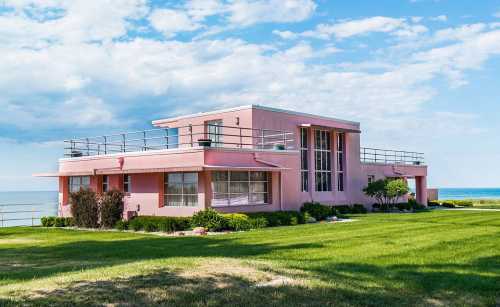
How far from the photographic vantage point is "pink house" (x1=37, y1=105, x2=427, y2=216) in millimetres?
25062

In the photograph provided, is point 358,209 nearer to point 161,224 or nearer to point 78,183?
point 161,224

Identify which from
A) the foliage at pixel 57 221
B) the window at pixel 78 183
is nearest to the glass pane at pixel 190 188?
the foliage at pixel 57 221

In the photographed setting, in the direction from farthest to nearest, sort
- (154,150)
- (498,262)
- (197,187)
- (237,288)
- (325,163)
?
(325,163), (154,150), (197,187), (498,262), (237,288)

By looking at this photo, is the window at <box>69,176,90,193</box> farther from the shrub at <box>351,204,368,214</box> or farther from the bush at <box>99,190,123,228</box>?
the shrub at <box>351,204,368,214</box>

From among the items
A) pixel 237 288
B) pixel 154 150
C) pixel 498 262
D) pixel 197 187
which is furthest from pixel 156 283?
pixel 154 150

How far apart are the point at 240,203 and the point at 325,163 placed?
9.83m

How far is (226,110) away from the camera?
1206 inches

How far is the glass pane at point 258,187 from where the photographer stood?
2688 cm

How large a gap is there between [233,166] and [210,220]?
3.33 m

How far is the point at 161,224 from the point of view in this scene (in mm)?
22922

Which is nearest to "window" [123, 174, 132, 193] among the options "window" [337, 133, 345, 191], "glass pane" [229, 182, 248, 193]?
"glass pane" [229, 182, 248, 193]

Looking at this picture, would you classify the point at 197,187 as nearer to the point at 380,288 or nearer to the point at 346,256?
the point at 346,256

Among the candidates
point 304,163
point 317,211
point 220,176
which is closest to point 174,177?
point 220,176

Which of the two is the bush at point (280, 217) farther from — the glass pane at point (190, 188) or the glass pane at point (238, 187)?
the glass pane at point (190, 188)
